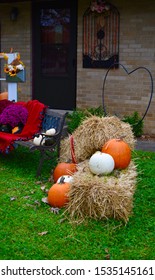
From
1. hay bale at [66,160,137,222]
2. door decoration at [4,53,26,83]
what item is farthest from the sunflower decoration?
hay bale at [66,160,137,222]

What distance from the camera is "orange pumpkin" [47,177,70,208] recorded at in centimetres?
452

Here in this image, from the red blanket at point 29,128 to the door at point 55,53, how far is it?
9.83 ft

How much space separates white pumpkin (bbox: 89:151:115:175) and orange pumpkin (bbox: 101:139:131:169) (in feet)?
0.77

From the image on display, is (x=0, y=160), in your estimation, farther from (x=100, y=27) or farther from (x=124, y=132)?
(x=100, y=27)

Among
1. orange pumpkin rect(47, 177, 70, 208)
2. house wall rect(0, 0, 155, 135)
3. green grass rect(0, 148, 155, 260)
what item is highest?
house wall rect(0, 0, 155, 135)

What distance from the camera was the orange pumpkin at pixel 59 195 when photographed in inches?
178

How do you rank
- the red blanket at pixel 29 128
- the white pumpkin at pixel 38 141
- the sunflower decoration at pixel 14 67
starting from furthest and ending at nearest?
the sunflower decoration at pixel 14 67, the red blanket at pixel 29 128, the white pumpkin at pixel 38 141

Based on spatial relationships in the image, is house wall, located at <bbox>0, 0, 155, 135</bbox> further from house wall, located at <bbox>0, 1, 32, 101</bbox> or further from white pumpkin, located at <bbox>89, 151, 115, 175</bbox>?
white pumpkin, located at <bbox>89, 151, 115, 175</bbox>

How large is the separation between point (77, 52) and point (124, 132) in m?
4.13

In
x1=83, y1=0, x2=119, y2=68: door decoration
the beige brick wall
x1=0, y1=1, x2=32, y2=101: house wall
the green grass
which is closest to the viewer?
the green grass

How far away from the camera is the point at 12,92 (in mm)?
7727

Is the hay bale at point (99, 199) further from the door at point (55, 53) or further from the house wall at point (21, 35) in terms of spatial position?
the house wall at point (21, 35)

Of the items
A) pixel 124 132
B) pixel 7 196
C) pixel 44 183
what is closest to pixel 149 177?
pixel 124 132

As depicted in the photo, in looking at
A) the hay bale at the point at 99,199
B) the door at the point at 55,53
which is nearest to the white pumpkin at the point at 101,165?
the hay bale at the point at 99,199
